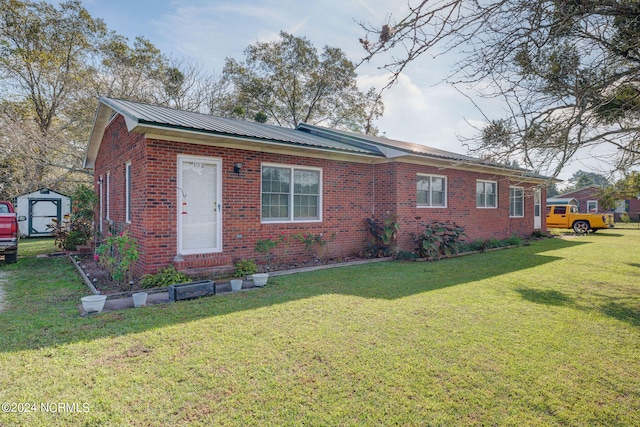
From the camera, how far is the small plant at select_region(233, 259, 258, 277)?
24.8 ft

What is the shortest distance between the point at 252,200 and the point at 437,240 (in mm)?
5704

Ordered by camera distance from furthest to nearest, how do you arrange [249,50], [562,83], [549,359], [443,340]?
1. [249,50]
2. [562,83]
3. [443,340]
4. [549,359]

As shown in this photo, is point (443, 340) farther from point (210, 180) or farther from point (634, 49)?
point (210, 180)

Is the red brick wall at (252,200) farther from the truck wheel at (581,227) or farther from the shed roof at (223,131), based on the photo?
the truck wheel at (581,227)

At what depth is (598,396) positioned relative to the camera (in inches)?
111

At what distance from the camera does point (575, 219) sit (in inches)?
872

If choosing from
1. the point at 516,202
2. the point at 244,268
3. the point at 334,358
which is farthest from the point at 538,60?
the point at 516,202

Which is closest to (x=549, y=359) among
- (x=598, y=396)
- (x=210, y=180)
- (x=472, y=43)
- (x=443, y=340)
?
(x=598, y=396)

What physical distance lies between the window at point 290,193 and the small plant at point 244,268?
130 centimetres

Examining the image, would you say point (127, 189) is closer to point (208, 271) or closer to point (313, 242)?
point (208, 271)

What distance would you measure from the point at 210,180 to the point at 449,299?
5443mm

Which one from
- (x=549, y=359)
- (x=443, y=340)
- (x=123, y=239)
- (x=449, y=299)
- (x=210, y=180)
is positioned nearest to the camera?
(x=549, y=359)

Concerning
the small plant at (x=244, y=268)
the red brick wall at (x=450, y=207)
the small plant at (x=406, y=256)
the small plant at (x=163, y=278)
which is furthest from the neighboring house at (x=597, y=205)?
the small plant at (x=163, y=278)

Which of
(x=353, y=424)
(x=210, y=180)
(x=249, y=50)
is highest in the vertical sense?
(x=249, y=50)
